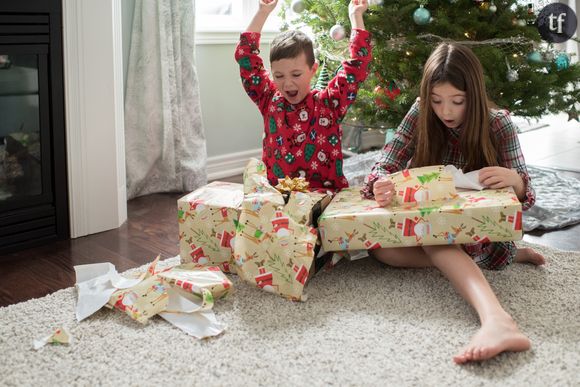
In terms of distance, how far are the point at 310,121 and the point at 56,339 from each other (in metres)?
0.97

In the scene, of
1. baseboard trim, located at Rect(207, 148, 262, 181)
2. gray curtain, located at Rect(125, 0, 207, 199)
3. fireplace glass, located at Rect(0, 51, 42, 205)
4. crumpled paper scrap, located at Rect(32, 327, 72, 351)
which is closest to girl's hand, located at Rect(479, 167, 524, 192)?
crumpled paper scrap, located at Rect(32, 327, 72, 351)

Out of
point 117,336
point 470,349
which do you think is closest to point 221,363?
point 117,336

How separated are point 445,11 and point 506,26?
232mm

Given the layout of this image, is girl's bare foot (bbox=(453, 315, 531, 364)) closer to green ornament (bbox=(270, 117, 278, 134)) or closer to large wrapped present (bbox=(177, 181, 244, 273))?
large wrapped present (bbox=(177, 181, 244, 273))

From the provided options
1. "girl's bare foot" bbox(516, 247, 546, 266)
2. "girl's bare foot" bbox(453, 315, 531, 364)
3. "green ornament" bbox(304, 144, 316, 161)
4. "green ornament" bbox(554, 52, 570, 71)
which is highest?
"green ornament" bbox(554, 52, 570, 71)

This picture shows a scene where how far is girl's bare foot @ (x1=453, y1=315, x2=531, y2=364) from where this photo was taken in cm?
139

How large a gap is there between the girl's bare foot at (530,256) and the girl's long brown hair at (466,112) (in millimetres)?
297

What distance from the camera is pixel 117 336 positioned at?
5.16 feet

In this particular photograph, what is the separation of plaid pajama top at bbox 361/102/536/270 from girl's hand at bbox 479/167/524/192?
5cm

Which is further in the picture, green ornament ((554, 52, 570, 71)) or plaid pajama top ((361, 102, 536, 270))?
green ornament ((554, 52, 570, 71))

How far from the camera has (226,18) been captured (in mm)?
3439

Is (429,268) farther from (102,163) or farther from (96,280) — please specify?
(102,163)

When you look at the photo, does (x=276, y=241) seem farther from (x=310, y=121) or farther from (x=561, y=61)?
(x=561, y=61)

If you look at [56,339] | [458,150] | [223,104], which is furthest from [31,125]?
[458,150]
